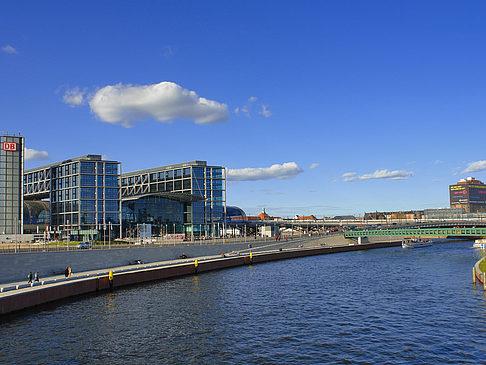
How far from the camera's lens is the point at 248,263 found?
11119 cm

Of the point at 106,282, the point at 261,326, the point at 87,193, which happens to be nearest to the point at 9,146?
the point at 87,193

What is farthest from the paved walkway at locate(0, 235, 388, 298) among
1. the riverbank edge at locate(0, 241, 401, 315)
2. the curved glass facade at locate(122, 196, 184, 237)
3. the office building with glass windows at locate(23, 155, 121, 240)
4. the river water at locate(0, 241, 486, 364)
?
the office building with glass windows at locate(23, 155, 121, 240)

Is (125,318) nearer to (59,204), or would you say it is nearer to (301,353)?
(301,353)

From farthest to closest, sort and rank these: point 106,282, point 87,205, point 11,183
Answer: point 87,205 < point 11,183 < point 106,282

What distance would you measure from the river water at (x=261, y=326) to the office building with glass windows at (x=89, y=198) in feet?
355

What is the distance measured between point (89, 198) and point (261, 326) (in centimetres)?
14162

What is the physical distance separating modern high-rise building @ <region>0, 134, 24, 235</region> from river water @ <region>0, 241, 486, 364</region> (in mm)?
72752

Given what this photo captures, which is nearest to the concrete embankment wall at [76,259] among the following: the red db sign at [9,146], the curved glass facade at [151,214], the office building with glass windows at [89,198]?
the red db sign at [9,146]

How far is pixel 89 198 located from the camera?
172 meters

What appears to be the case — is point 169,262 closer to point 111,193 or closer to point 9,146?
point 9,146

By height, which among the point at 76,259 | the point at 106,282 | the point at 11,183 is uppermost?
the point at 11,183

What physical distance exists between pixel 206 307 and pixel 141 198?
139m

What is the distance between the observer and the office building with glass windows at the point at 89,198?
171 m

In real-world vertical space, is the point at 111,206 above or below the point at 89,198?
below
